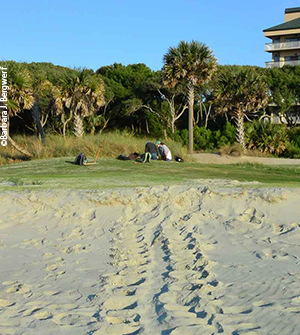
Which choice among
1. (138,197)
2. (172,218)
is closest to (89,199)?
(138,197)

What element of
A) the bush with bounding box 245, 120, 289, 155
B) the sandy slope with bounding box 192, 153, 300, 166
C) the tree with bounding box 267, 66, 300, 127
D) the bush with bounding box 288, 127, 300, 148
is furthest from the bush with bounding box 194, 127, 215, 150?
the tree with bounding box 267, 66, 300, 127

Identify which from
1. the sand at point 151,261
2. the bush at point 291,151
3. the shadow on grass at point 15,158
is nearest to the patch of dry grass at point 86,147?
the shadow on grass at point 15,158

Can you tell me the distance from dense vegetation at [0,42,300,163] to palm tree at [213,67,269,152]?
7 cm

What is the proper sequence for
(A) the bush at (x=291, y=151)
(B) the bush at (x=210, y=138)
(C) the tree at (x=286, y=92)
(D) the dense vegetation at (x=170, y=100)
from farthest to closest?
1. (C) the tree at (x=286, y=92)
2. (B) the bush at (x=210, y=138)
3. (A) the bush at (x=291, y=151)
4. (D) the dense vegetation at (x=170, y=100)

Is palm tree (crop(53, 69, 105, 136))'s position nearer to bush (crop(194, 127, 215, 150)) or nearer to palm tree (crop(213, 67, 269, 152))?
palm tree (crop(213, 67, 269, 152))

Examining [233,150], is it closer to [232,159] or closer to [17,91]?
[232,159]

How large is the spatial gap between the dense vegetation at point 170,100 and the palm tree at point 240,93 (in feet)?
0.22

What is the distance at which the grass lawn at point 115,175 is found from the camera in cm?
1227

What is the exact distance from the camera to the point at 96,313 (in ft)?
15.8

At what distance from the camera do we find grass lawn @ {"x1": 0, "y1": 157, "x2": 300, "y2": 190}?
1227cm

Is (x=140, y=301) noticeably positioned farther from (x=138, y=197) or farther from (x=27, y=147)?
(x=27, y=147)

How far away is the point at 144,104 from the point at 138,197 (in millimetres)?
38351

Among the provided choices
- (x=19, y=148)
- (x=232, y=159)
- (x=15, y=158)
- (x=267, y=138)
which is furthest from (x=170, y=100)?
(x=15, y=158)

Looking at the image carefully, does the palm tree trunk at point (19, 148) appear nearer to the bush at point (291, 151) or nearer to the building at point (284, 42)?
the bush at point (291, 151)
